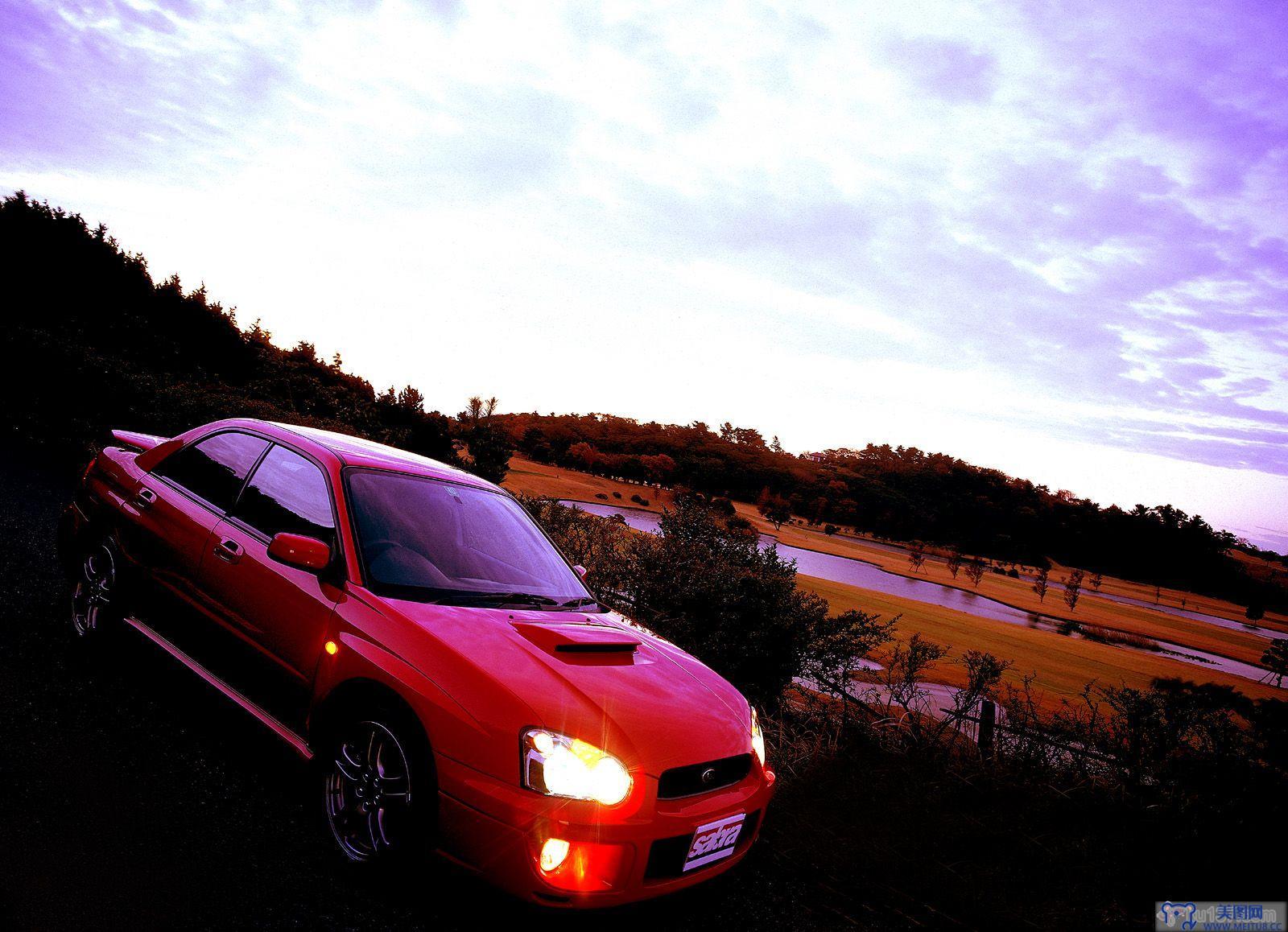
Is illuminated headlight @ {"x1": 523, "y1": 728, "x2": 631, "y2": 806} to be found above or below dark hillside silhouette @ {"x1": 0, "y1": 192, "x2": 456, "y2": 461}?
below

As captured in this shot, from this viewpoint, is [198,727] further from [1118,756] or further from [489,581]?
[1118,756]

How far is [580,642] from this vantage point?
288 centimetres

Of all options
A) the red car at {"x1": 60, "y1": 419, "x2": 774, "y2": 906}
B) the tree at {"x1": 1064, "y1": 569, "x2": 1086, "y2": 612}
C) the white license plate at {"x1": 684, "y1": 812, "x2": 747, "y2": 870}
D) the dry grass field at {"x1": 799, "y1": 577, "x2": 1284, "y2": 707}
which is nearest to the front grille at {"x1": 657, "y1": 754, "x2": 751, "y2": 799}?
the red car at {"x1": 60, "y1": 419, "x2": 774, "y2": 906}

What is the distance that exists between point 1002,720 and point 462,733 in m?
5.29

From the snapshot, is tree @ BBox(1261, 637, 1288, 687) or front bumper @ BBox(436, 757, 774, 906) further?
tree @ BBox(1261, 637, 1288, 687)

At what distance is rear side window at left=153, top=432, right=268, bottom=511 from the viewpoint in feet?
12.4

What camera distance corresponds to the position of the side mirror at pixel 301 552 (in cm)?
290

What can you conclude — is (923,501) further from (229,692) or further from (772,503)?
(229,692)

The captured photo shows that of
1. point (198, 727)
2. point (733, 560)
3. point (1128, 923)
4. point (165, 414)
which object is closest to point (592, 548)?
point (733, 560)

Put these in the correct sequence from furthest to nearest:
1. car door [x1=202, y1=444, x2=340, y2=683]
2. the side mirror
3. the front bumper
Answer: car door [x1=202, y1=444, x2=340, y2=683]
the side mirror
the front bumper

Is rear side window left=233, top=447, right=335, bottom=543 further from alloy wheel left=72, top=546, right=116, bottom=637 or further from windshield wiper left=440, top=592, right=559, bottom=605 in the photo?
alloy wheel left=72, top=546, right=116, bottom=637

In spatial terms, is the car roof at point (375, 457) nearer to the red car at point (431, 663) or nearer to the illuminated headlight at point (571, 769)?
the red car at point (431, 663)

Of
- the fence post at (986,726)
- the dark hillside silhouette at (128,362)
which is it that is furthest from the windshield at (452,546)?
the dark hillside silhouette at (128,362)

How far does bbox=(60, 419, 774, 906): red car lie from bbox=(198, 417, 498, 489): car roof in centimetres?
2
